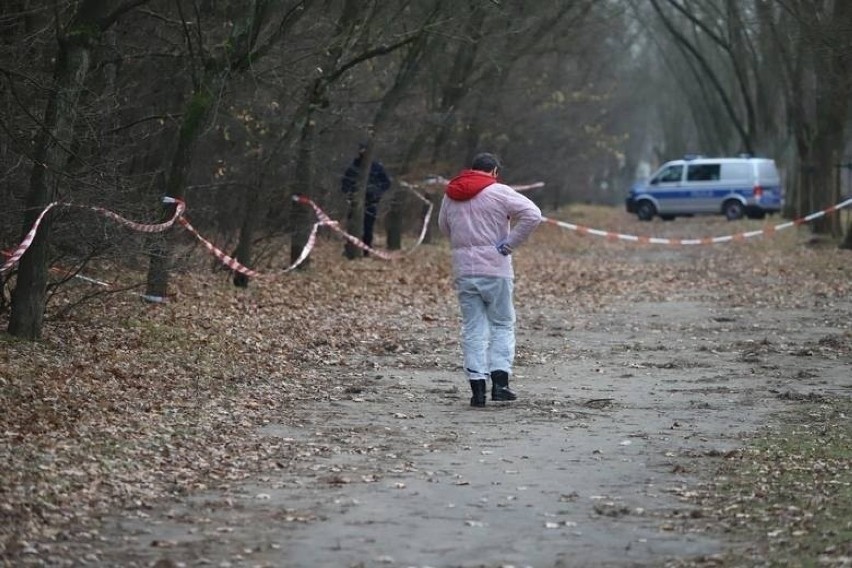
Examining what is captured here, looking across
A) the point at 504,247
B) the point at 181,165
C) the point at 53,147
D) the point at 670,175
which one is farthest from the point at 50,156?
the point at 670,175

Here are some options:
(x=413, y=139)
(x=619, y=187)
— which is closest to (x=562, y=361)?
(x=413, y=139)

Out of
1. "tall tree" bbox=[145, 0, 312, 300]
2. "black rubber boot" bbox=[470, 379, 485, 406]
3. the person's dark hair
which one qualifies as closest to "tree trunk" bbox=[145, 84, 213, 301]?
"tall tree" bbox=[145, 0, 312, 300]

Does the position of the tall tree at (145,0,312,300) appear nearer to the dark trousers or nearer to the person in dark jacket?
the person in dark jacket

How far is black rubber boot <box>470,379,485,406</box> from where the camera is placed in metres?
12.0

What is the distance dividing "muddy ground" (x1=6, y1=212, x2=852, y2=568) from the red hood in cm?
157

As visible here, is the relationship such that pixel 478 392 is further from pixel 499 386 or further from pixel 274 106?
pixel 274 106

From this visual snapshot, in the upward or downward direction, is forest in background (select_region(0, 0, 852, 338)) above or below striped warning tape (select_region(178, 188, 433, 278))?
above

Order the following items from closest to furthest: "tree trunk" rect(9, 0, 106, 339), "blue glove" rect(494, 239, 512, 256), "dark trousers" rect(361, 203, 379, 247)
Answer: "blue glove" rect(494, 239, 512, 256)
"tree trunk" rect(9, 0, 106, 339)
"dark trousers" rect(361, 203, 379, 247)

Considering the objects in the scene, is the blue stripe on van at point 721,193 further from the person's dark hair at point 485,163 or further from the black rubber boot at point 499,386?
the black rubber boot at point 499,386

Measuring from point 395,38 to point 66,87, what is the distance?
11.5 meters

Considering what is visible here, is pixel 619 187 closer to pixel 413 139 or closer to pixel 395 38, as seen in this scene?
pixel 413 139

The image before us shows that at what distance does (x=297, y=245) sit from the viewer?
976 inches

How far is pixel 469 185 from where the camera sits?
12.3m

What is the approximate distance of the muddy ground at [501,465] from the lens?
23.8 feet
